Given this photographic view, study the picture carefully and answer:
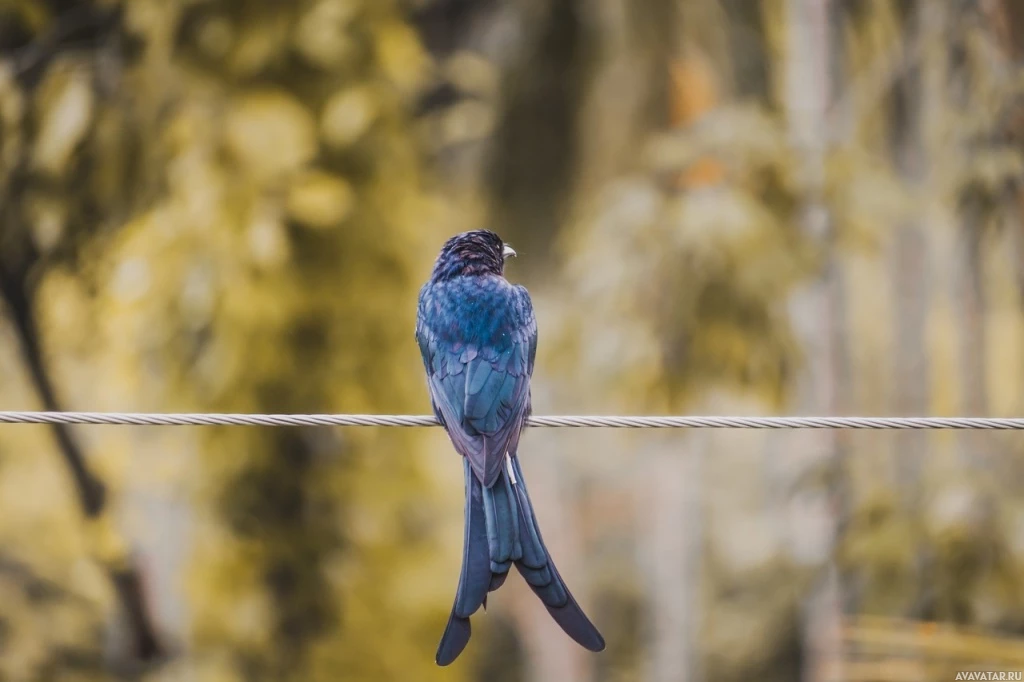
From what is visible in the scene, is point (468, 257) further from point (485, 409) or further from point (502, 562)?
point (502, 562)

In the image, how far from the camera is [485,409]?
10.5 feet

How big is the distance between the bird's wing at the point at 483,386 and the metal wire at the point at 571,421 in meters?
0.47

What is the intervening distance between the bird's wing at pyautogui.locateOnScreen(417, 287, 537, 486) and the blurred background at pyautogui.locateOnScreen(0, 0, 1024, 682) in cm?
103

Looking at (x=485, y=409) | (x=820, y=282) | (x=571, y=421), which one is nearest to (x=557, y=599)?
(x=571, y=421)

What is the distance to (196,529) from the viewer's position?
524 centimetres

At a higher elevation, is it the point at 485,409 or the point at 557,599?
the point at 485,409

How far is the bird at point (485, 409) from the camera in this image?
8.11 ft

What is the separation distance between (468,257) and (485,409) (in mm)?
990

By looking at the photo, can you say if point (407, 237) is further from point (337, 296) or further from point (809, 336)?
point (809, 336)

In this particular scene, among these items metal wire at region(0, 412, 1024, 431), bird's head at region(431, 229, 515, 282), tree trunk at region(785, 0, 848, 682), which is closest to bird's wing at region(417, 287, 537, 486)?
bird's head at region(431, 229, 515, 282)

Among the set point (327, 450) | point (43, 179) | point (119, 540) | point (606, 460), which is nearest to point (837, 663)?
point (327, 450)

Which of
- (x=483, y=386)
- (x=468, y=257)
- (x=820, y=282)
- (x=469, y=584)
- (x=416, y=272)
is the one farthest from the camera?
(x=820, y=282)

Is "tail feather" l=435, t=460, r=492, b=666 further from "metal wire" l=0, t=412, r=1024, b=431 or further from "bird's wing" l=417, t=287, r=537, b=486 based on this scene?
"metal wire" l=0, t=412, r=1024, b=431

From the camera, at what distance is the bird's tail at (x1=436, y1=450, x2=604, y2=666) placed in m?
2.39
